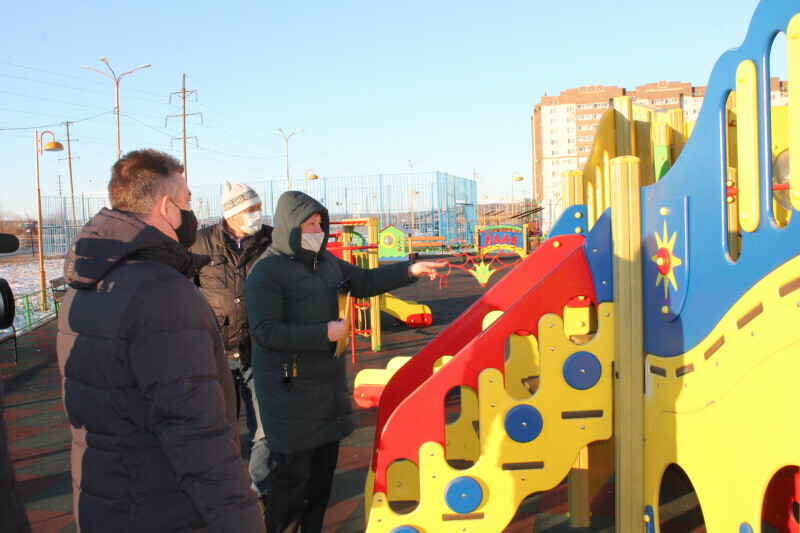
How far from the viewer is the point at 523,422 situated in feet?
8.10

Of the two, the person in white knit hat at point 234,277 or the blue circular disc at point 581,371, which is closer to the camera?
the blue circular disc at point 581,371

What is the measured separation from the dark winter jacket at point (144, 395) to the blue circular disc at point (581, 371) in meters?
1.47

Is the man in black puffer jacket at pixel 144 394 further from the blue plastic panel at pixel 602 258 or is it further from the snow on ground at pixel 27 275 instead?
the snow on ground at pixel 27 275

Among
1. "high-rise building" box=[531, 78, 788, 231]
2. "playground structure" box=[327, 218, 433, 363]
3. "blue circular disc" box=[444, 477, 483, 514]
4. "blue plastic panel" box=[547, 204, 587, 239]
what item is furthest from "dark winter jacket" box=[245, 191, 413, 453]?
"high-rise building" box=[531, 78, 788, 231]

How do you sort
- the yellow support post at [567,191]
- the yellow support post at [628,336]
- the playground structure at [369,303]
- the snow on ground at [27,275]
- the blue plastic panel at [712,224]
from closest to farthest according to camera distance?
1. the blue plastic panel at [712,224]
2. the yellow support post at [628,336]
3. the yellow support post at [567,191]
4. the playground structure at [369,303]
5. the snow on ground at [27,275]

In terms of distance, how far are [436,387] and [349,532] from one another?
1245 mm

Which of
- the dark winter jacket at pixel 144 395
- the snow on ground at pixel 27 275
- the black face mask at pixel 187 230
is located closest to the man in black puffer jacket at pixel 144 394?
the dark winter jacket at pixel 144 395

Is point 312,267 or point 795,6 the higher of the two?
point 795,6

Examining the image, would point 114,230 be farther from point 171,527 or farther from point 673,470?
point 673,470

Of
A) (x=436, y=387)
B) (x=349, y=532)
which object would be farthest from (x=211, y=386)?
(x=349, y=532)

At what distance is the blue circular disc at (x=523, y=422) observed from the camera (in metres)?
2.47

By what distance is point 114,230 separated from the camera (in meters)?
1.44

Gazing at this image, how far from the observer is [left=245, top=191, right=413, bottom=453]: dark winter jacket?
248 centimetres

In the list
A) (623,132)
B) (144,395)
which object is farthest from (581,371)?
(623,132)
